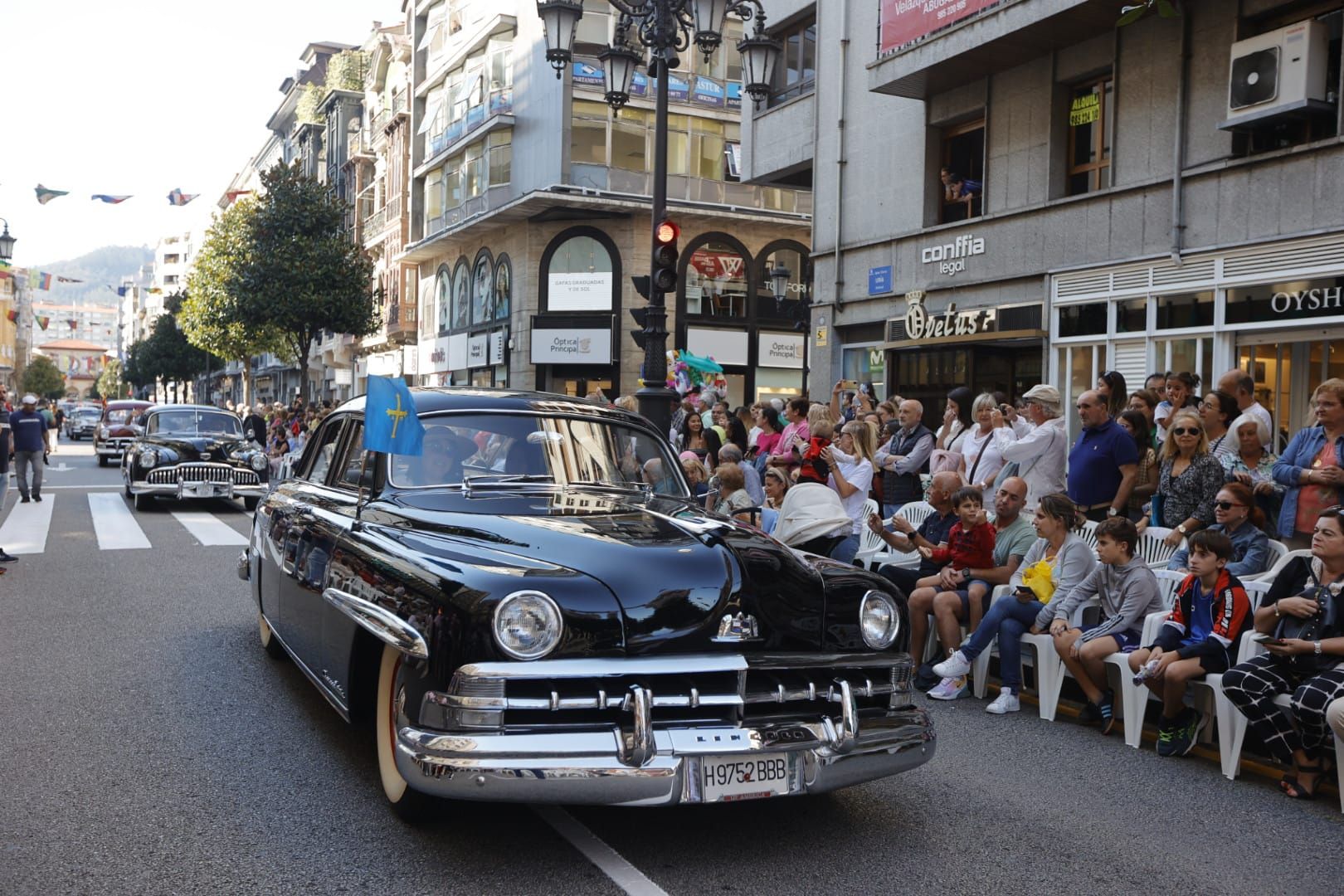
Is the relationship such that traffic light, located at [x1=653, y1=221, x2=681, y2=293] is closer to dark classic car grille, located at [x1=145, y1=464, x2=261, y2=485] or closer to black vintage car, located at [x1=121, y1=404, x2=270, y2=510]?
black vintage car, located at [x1=121, y1=404, x2=270, y2=510]

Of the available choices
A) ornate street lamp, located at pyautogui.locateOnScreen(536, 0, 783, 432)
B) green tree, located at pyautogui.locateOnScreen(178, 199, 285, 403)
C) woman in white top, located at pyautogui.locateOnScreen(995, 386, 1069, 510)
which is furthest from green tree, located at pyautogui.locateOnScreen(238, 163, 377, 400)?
woman in white top, located at pyautogui.locateOnScreen(995, 386, 1069, 510)

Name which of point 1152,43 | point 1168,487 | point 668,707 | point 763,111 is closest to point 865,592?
point 668,707

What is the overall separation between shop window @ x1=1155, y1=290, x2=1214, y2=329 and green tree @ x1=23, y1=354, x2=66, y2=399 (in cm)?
14145

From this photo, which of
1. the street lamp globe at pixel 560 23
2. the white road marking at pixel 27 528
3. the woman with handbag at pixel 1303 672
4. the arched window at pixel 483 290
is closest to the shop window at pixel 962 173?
the street lamp globe at pixel 560 23

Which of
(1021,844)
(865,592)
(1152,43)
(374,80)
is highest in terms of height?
(374,80)

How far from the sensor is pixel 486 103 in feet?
121

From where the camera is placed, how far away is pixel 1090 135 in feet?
51.7

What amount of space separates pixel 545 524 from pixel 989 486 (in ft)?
19.4

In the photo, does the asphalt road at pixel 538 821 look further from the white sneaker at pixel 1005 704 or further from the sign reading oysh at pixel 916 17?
the sign reading oysh at pixel 916 17

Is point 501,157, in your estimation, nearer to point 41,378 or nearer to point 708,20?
point 708,20

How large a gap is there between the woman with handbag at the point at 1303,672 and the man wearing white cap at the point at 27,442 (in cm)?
1786

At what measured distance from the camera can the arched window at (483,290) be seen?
38406 mm

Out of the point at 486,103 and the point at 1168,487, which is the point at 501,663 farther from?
the point at 486,103

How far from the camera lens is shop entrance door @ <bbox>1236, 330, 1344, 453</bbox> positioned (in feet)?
41.7
